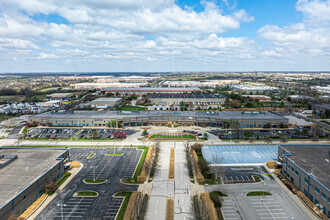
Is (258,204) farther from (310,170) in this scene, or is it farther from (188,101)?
(188,101)

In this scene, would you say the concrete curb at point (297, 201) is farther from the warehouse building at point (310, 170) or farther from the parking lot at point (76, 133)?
the parking lot at point (76, 133)

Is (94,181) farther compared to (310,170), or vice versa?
(94,181)

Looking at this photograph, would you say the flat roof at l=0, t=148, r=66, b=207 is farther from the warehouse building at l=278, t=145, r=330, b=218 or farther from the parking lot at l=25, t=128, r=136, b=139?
the warehouse building at l=278, t=145, r=330, b=218

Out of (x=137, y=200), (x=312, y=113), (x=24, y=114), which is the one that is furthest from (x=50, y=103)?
(x=312, y=113)

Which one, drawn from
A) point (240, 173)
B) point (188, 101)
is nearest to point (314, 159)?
point (240, 173)

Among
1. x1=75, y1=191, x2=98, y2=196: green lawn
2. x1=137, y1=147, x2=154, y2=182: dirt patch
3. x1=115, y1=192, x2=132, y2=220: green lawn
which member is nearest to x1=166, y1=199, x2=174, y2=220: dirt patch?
x1=115, y1=192, x2=132, y2=220: green lawn

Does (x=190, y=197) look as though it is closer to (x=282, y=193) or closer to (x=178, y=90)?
(x=282, y=193)

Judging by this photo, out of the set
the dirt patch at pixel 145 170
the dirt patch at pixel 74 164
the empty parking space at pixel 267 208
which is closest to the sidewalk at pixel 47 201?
the dirt patch at pixel 74 164
